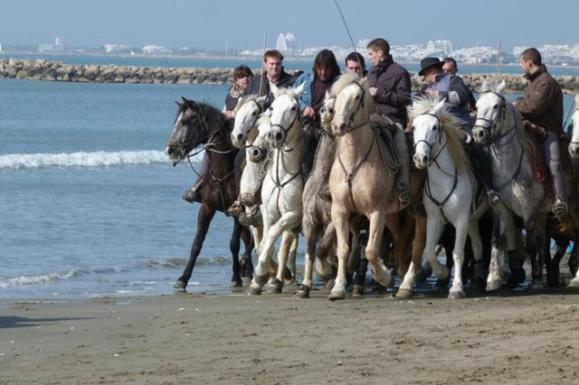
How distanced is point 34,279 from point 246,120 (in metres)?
3.60

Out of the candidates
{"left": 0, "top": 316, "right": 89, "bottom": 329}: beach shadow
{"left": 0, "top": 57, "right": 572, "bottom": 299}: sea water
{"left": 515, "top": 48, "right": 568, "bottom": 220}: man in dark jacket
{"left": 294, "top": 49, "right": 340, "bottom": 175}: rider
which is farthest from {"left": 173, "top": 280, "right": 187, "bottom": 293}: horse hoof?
{"left": 515, "top": 48, "right": 568, "bottom": 220}: man in dark jacket

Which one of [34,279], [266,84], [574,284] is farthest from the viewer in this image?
[34,279]

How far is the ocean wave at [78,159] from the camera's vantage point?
3841 cm

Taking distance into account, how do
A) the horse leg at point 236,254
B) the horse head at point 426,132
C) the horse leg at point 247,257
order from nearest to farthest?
the horse head at point 426,132 < the horse leg at point 236,254 < the horse leg at point 247,257

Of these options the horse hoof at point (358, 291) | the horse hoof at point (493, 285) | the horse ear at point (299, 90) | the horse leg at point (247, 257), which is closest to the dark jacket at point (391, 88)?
the horse ear at point (299, 90)

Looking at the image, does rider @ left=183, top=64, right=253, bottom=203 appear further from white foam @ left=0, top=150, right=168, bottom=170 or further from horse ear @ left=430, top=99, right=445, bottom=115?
white foam @ left=0, top=150, right=168, bottom=170

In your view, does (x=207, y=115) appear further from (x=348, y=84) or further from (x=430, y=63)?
(x=348, y=84)

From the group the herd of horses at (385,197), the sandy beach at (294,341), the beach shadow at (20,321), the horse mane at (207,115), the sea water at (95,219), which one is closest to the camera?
the sandy beach at (294,341)

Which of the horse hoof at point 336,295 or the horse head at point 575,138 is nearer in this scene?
the horse hoof at point 336,295

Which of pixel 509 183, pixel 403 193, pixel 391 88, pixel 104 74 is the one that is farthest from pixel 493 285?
pixel 104 74

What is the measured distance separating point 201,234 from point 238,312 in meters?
3.23

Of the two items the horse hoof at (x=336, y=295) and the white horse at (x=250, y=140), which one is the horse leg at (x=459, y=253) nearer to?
the horse hoof at (x=336, y=295)

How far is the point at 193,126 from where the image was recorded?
16.7m

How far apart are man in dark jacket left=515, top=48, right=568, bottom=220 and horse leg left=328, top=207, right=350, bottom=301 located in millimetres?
2258
